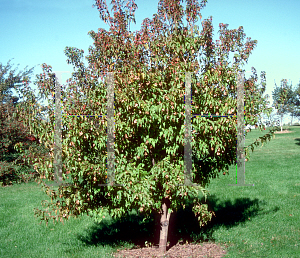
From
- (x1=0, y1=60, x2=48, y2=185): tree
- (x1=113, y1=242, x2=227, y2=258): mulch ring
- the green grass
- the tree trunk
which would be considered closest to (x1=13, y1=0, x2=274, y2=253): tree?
the tree trunk

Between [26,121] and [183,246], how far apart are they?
4.25 m

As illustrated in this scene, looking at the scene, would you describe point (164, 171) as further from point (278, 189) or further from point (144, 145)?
point (278, 189)

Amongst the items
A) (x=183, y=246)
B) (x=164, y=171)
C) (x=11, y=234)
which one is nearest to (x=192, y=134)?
(x=164, y=171)

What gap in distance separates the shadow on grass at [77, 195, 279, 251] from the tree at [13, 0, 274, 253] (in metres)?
1.91

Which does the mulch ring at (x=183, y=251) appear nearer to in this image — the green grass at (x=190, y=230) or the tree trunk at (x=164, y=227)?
the tree trunk at (x=164, y=227)

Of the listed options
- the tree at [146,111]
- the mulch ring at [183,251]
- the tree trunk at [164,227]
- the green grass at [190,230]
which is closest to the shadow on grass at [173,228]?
the green grass at [190,230]

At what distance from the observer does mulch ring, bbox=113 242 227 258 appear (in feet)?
21.2

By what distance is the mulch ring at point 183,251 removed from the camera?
6.46 meters

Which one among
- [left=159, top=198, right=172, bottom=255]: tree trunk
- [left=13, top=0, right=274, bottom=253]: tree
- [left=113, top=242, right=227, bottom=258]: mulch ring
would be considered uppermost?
[left=13, top=0, right=274, bottom=253]: tree

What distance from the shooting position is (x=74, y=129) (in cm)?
486

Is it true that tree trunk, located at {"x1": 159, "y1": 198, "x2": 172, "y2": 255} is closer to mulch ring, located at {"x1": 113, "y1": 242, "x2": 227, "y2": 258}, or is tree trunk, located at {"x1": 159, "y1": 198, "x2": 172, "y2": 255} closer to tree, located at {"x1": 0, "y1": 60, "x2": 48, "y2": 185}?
mulch ring, located at {"x1": 113, "y1": 242, "x2": 227, "y2": 258}

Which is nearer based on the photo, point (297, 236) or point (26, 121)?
point (26, 121)

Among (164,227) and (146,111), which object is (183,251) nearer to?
A: (164,227)

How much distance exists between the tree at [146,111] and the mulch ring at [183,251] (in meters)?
0.99
